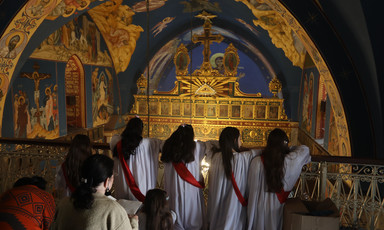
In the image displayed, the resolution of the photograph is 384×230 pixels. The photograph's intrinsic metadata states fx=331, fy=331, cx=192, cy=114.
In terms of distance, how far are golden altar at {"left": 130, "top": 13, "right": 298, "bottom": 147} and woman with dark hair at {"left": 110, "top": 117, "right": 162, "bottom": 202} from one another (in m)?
9.16

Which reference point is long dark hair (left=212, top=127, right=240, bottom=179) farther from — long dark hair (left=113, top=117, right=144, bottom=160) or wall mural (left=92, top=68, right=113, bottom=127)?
wall mural (left=92, top=68, right=113, bottom=127)

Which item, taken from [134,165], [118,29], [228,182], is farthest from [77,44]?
[228,182]

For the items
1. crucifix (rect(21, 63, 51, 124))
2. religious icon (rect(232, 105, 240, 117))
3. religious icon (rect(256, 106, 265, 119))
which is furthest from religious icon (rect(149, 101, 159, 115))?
crucifix (rect(21, 63, 51, 124))

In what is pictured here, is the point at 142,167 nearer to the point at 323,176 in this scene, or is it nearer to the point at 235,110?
the point at 323,176

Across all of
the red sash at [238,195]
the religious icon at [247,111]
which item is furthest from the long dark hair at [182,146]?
the religious icon at [247,111]

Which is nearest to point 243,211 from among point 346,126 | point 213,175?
point 213,175

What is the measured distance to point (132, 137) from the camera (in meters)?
3.61

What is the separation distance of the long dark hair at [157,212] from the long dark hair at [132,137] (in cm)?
88

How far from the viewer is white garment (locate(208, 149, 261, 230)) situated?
11.6 ft

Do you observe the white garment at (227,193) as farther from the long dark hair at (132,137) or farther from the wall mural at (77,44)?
the wall mural at (77,44)

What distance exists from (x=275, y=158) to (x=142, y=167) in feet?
4.89

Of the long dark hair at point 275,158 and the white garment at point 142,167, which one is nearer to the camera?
the long dark hair at point 275,158

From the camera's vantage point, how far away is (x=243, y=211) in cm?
370

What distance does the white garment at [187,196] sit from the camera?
3.66m
